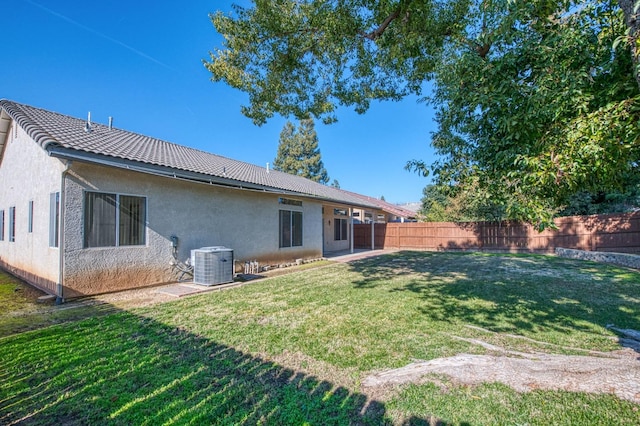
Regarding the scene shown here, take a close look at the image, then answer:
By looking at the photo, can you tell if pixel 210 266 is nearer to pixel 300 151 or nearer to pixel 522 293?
pixel 522 293

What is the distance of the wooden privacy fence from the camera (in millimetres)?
13852

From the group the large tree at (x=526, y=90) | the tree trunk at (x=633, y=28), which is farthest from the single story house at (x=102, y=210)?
the tree trunk at (x=633, y=28)

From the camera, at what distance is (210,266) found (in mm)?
7961

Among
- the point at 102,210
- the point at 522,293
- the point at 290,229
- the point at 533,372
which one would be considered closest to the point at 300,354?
the point at 533,372

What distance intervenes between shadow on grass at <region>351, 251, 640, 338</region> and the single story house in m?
4.84

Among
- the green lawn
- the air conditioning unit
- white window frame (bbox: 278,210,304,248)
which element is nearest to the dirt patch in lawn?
the green lawn

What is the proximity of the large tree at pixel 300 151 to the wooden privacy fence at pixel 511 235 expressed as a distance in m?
18.6

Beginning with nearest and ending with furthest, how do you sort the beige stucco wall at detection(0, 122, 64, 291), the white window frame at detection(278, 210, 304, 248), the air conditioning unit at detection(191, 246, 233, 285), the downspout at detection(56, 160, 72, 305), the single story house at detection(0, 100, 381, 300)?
the downspout at detection(56, 160, 72, 305), the single story house at detection(0, 100, 381, 300), the beige stucco wall at detection(0, 122, 64, 291), the air conditioning unit at detection(191, 246, 233, 285), the white window frame at detection(278, 210, 304, 248)

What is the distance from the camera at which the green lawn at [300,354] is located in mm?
2641

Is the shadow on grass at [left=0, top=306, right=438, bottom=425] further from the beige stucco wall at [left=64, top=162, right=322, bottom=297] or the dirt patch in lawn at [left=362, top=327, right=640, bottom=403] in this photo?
the beige stucco wall at [left=64, top=162, right=322, bottom=297]

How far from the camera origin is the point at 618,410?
2.57m

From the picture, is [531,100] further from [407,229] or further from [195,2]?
[407,229]

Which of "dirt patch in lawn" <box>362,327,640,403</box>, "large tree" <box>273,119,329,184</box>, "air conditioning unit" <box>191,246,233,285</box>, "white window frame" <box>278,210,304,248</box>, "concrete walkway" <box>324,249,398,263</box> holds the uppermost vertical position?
"large tree" <box>273,119,329,184</box>

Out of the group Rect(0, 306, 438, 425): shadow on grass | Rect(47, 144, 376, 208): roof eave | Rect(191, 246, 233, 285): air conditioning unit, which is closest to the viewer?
Rect(0, 306, 438, 425): shadow on grass
